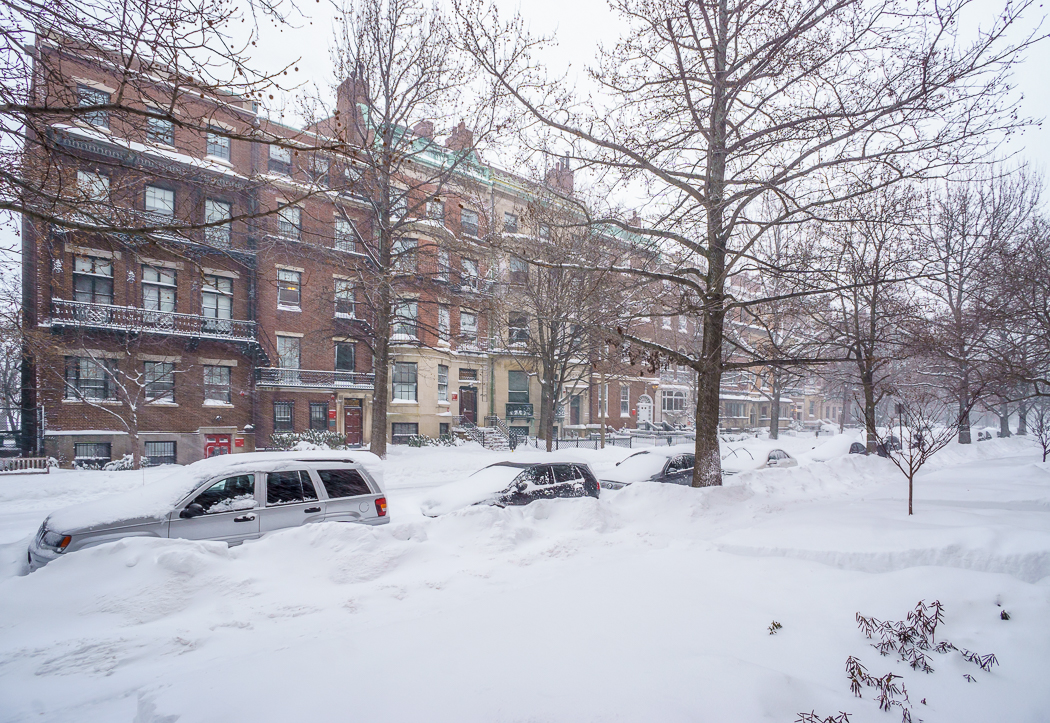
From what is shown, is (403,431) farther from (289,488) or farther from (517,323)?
(289,488)

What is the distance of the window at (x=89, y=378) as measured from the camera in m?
18.8

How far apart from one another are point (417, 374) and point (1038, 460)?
27321mm

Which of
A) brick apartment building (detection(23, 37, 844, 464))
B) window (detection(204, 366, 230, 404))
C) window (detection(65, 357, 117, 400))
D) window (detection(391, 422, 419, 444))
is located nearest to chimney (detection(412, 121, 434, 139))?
brick apartment building (detection(23, 37, 844, 464))

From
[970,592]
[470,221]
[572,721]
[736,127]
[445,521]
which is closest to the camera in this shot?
[572,721]

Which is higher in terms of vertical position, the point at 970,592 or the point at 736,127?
the point at 736,127

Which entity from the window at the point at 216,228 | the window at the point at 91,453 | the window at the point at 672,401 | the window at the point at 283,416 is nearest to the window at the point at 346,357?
the window at the point at 283,416

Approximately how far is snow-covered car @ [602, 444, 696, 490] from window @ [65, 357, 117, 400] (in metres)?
19.3

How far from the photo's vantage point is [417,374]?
1142 inches

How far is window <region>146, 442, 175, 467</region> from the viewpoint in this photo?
829 inches

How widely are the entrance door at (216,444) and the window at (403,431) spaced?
819cm

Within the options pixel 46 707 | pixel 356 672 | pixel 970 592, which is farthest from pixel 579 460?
pixel 46 707

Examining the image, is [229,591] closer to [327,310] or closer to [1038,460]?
[327,310]

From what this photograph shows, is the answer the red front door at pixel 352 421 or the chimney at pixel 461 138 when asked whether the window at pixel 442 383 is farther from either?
the chimney at pixel 461 138

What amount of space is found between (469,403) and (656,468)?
21461 millimetres
